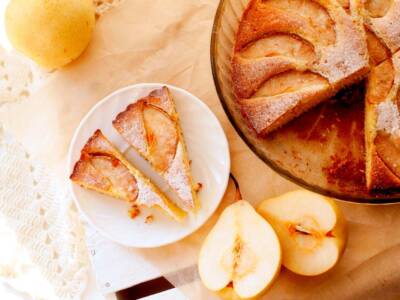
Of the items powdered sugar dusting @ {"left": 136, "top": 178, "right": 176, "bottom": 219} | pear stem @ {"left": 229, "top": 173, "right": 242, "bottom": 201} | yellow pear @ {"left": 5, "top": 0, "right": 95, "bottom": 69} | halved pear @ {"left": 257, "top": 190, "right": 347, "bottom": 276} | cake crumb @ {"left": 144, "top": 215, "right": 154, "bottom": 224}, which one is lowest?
halved pear @ {"left": 257, "top": 190, "right": 347, "bottom": 276}

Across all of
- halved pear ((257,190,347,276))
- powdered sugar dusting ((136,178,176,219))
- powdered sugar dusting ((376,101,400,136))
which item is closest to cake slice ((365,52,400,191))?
powdered sugar dusting ((376,101,400,136))

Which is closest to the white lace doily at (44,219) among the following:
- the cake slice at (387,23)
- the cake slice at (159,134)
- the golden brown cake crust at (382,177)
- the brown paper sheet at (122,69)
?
the brown paper sheet at (122,69)

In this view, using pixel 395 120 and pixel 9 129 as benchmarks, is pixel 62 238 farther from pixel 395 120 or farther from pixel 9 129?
pixel 395 120

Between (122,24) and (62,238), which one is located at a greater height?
(122,24)

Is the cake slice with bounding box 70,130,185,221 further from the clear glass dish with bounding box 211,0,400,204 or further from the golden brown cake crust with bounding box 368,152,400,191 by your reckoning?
the golden brown cake crust with bounding box 368,152,400,191

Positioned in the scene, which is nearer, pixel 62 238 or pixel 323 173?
pixel 323 173

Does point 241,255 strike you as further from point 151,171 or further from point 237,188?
point 151,171

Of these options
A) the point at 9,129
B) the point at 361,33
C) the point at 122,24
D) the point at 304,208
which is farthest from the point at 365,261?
the point at 9,129
